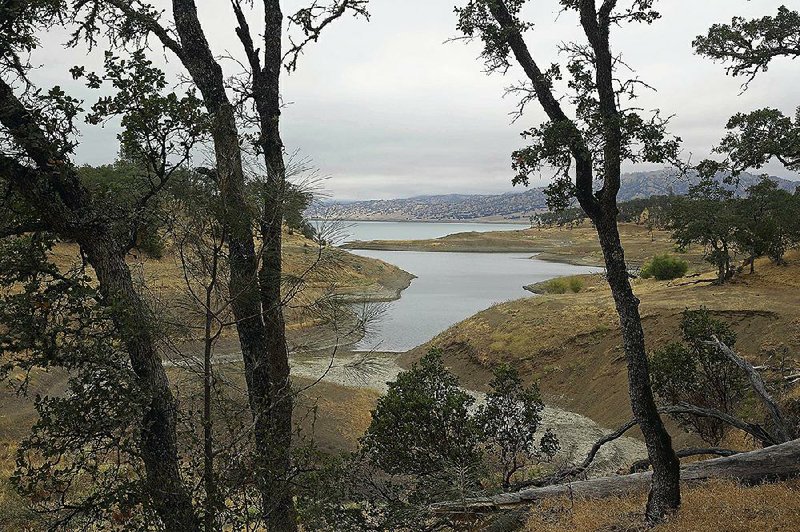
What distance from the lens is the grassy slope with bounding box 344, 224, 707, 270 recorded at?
9950cm

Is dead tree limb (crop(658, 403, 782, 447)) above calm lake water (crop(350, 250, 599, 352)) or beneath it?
above

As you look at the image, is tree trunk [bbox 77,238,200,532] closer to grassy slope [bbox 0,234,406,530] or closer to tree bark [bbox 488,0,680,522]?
grassy slope [bbox 0,234,406,530]

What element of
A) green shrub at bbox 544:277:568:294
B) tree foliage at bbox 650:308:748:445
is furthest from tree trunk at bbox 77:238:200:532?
green shrub at bbox 544:277:568:294

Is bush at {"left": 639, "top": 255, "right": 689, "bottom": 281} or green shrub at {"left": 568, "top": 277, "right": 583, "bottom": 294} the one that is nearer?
bush at {"left": 639, "top": 255, "right": 689, "bottom": 281}

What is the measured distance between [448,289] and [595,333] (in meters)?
38.0

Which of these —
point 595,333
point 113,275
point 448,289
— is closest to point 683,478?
point 113,275

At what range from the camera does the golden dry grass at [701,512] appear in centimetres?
775

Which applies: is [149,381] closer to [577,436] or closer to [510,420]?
[510,420]

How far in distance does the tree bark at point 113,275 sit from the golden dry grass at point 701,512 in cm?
622

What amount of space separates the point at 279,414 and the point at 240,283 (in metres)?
1.72

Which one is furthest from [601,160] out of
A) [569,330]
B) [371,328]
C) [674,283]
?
[674,283]

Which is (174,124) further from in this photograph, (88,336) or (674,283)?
(674,283)

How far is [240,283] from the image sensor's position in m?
6.82

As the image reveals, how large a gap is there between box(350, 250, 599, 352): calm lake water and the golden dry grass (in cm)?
476
